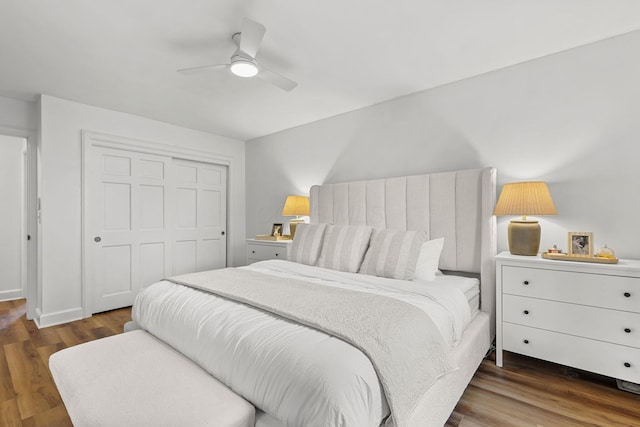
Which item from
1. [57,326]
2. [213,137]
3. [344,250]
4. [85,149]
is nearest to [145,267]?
[57,326]

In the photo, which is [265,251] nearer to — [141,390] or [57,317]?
[57,317]

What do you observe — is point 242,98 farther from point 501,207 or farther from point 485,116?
point 501,207

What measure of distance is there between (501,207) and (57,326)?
423 cm

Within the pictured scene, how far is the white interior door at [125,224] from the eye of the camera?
11.1 ft

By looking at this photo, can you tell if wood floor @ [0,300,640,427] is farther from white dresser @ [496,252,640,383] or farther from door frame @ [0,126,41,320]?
door frame @ [0,126,41,320]

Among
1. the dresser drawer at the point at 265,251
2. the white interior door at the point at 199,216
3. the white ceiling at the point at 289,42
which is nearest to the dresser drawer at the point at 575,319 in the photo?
the white ceiling at the point at 289,42

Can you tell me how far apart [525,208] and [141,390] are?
8.12 feet

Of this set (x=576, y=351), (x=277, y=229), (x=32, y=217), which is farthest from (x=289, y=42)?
(x=32, y=217)

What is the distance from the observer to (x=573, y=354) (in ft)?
6.21

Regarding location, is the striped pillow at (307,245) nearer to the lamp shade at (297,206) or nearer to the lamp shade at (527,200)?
the lamp shade at (297,206)

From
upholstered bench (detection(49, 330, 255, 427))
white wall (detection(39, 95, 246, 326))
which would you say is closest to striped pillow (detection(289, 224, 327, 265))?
upholstered bench (detection(49, 330, 255, 427))

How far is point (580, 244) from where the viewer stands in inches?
79.4

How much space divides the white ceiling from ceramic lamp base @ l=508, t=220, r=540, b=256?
4.21ft

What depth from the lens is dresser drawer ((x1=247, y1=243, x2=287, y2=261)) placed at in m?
3.63
